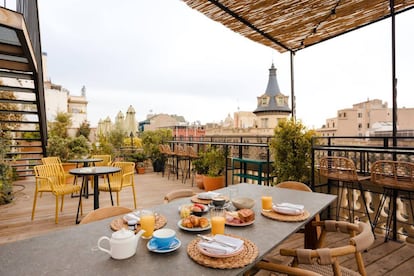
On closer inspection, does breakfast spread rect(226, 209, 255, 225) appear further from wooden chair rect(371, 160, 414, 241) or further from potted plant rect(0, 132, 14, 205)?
potted plant rect(0, 132, 14, 205)

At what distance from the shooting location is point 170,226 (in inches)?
55.7

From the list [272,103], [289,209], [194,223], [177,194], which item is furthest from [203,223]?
[272,103]

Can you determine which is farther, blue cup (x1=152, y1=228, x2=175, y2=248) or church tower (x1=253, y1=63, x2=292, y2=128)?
church tower (x1=253, y1=63, x2=292, y2=128)

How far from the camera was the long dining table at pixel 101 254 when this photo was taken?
36.8 inches

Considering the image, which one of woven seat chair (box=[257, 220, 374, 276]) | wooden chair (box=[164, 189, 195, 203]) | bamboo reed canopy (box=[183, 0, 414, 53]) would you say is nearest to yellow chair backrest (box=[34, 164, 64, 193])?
wooden chair (box=[164, 189, 195, 203])

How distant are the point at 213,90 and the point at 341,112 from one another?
12685 mm

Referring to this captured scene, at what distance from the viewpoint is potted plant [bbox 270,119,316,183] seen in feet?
12.2

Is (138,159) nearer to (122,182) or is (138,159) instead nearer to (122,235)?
(122,182)

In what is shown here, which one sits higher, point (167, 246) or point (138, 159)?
point (167, 246)

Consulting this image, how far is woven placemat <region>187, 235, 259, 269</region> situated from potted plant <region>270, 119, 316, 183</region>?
2808 millimetres

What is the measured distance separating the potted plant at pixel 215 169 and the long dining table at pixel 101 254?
3775mm

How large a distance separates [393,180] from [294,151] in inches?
51.8

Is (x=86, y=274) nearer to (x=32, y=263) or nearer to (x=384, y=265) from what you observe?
(x=32, y=263)

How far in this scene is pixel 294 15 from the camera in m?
3.58
